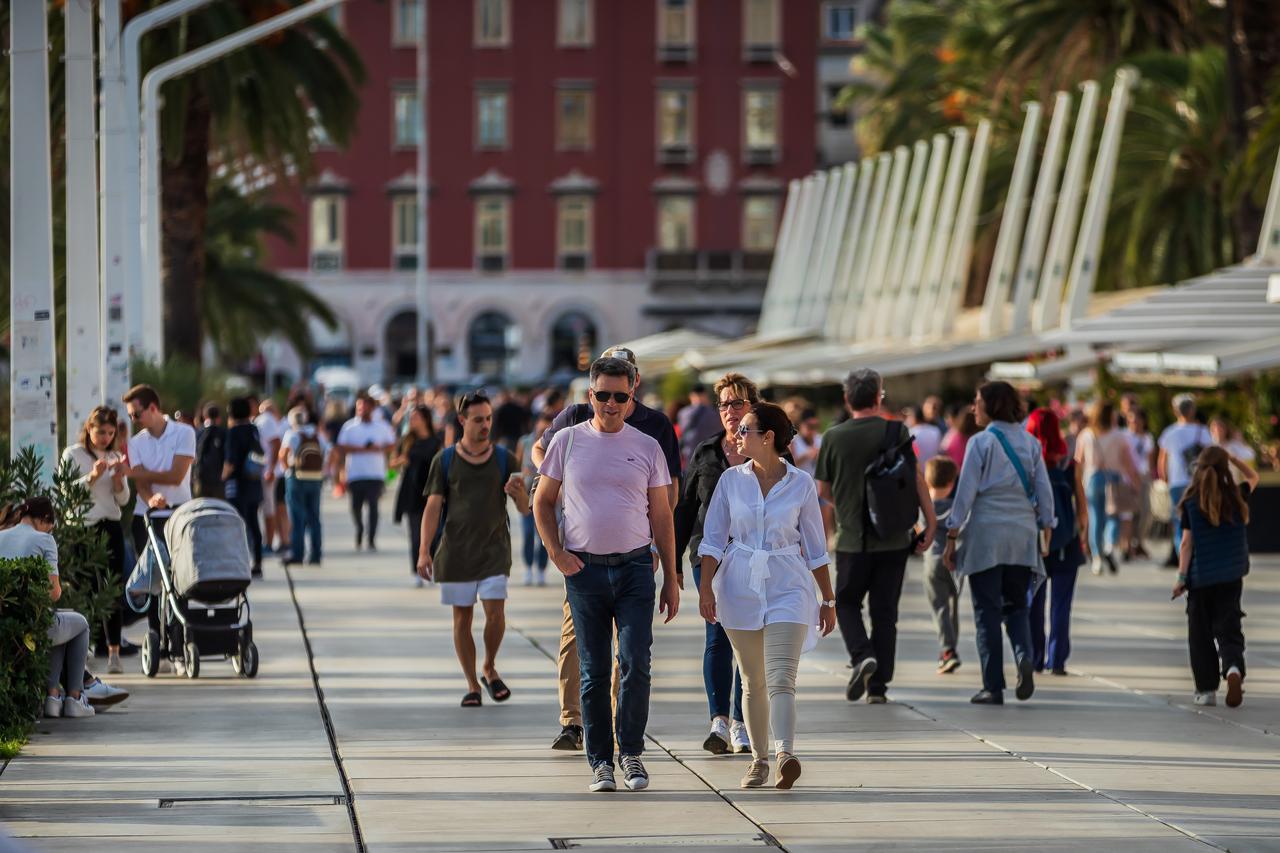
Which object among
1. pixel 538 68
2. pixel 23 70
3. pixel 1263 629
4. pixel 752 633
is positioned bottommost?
pixel 1263 629

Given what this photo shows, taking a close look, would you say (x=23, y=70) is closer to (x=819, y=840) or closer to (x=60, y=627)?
(x=60, y=627)

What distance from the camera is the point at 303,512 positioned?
23031mm

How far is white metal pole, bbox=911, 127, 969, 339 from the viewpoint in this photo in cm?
4431

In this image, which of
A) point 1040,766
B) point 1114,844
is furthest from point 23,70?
point 1114,844

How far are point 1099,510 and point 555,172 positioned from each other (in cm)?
6055

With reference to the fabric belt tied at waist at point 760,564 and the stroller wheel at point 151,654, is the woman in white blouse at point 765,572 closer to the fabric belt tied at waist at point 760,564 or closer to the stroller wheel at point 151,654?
the fabric belt tied at waist at point 760,564

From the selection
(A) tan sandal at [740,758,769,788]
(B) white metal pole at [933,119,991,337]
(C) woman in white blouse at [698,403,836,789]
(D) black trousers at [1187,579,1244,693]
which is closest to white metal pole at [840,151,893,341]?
(B) white metal pole at [933,119,991,337]

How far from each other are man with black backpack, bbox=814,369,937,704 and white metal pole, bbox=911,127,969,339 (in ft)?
107

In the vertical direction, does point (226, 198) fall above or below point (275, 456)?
above

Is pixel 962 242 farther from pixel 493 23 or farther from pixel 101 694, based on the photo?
pixel 493 23

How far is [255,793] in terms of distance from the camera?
926cm

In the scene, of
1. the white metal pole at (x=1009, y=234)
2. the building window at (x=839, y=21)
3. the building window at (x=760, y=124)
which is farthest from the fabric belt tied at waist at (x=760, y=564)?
the building window at (x=839, y=21)

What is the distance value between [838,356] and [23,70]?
32274 mm

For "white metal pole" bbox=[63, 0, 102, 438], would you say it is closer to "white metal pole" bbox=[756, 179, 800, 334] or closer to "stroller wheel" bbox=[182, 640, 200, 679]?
"stroller wheel" bbox=[182, 640, 200, 679]
